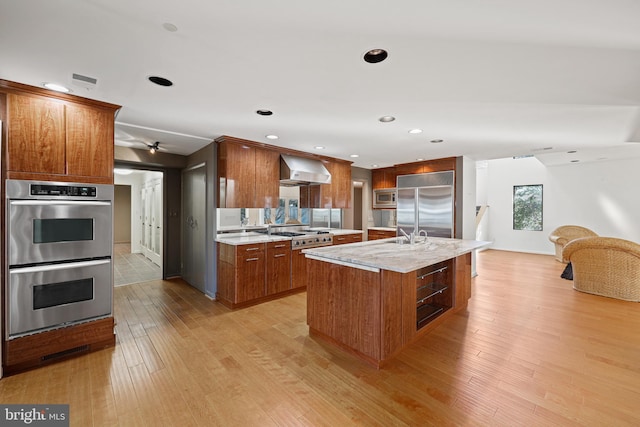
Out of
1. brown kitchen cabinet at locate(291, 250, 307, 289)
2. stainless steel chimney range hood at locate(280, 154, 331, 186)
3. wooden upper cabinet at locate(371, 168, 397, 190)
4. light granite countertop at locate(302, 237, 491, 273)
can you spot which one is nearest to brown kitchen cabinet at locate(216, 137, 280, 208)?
stainless steel chimney range hood at locate(280, 154, 331, 186)

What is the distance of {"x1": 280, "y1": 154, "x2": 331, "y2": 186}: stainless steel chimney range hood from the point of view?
4371 millimetres

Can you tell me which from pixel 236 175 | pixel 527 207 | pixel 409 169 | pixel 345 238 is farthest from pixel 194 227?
pixel 527 207

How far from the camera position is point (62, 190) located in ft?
7.77

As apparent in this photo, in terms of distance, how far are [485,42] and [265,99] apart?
170 centimetres

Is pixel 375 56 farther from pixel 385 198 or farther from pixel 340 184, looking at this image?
pixel 385 198

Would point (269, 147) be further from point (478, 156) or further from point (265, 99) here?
point (478, 156)

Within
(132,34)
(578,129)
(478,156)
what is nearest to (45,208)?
(132,34)

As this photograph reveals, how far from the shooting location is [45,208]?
7.48 ft

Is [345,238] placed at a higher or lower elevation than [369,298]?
higher

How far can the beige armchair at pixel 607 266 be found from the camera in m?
4.01

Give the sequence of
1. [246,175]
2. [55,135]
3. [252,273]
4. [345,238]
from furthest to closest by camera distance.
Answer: [345,238], [246,175], [252,273], [55,135]

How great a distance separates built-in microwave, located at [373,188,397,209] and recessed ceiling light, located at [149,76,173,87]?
5.17 meters

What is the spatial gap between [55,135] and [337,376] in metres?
3.16

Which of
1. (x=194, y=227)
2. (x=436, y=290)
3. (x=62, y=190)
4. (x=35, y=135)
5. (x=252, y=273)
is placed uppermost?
(x=35, y=135)
